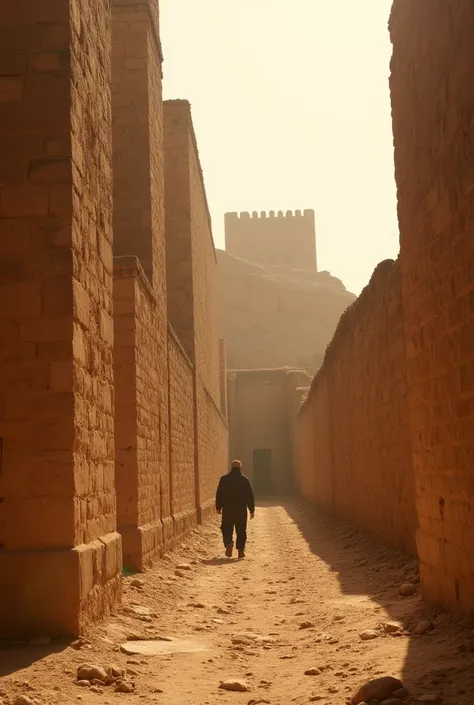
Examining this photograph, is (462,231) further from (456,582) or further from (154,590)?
(154,590)

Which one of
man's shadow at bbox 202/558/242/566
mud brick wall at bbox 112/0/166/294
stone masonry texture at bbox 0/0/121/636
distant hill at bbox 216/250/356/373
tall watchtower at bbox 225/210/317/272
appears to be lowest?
man's shadow at bbox 202/558/242/566

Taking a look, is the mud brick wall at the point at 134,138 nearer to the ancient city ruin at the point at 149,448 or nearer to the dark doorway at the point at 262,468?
the ancient city ruin at the point at 149,448

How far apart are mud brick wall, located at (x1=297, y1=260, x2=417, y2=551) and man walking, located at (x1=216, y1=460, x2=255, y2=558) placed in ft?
5.17

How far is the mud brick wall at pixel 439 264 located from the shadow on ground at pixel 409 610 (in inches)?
8.3

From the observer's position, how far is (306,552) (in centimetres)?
1146

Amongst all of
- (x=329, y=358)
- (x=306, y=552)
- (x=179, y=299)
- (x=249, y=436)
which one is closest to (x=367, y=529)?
(x=306, y=552)

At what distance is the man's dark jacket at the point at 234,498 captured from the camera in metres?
11.8

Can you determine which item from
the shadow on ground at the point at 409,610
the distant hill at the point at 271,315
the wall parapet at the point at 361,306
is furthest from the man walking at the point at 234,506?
the distant hill at the point at 271,315

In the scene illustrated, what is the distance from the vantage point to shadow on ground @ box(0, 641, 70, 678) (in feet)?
13.9

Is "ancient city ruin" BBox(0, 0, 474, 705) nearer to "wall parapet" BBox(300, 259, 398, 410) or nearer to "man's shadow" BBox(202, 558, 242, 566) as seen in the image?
"wall parapet" BBox(300, 259, 398, 410)

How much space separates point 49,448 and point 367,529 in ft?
23.0

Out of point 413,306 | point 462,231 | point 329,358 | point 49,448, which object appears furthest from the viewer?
point 329,358

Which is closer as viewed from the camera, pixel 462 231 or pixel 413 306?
pixel 462 231

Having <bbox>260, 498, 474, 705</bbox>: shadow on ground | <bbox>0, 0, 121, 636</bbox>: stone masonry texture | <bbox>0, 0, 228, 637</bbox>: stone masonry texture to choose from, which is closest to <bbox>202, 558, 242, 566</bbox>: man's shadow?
<bbox>260, 498, 474, 705</bbox>: shadow on ground
